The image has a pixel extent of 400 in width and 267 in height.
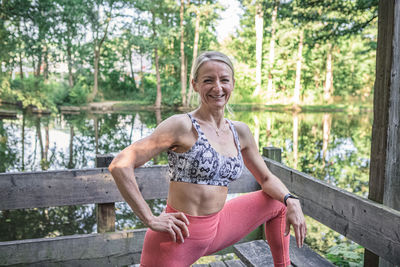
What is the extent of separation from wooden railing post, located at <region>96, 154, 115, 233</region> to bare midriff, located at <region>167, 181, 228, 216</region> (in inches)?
42.7

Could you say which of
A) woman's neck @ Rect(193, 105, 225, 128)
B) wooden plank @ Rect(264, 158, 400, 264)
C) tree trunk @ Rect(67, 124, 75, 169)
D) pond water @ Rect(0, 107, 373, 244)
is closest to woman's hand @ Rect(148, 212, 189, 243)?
woman's neck @ Rect(193, 105, 225, 128)

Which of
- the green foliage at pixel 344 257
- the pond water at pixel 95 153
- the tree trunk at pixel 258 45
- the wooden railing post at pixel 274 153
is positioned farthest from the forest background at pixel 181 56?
the wooden railing post at pixel 274 153

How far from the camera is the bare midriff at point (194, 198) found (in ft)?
5.33

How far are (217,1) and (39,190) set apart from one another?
26531mm

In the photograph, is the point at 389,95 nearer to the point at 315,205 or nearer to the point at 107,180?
the point at 315,205

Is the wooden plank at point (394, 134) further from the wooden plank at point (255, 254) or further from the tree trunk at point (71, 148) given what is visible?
the tree trunk at point (71, 148)

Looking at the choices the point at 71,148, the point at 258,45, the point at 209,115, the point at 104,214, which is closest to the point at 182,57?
Result: the point at 258,45

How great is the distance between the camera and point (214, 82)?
1732 mm

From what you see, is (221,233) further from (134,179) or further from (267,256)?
(267,256)

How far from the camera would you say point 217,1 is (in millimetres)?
26891

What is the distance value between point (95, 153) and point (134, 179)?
A: 9.15m

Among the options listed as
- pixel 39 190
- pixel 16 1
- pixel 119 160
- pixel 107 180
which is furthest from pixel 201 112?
pixel 16 1

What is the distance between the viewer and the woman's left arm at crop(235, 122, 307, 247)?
174 cm

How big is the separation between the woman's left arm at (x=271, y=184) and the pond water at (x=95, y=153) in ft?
8.69
